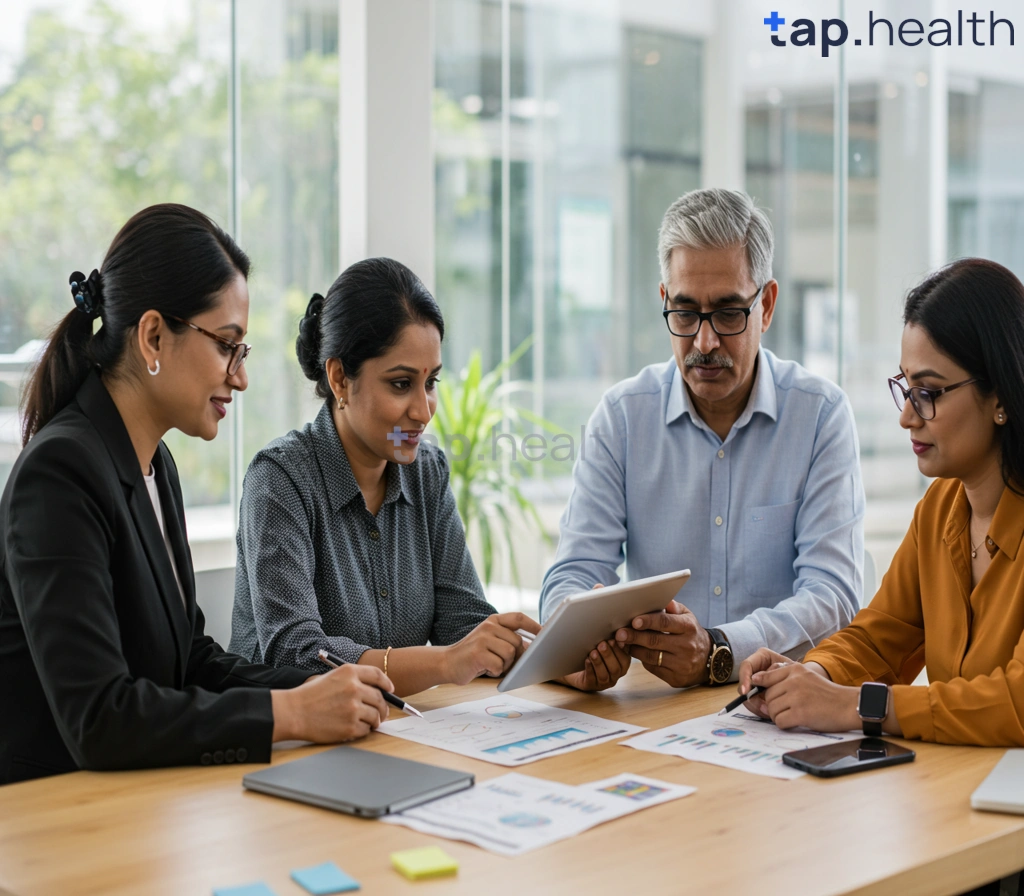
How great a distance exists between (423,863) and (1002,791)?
77 centimetres

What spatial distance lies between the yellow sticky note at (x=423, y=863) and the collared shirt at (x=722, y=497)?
1202 mm

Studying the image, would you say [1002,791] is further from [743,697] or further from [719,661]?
[719,661]

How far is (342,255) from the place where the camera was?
4336 millimetres

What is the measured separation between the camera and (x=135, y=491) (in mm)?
1838

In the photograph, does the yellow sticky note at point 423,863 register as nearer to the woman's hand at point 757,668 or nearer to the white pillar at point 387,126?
the woman's hand at point 757,668

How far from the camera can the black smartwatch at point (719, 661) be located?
7.11ft

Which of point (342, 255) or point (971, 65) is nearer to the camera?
point (342, 255)

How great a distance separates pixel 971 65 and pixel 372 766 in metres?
4.26

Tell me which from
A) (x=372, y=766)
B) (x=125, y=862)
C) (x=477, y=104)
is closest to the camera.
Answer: (x=125, y=862)

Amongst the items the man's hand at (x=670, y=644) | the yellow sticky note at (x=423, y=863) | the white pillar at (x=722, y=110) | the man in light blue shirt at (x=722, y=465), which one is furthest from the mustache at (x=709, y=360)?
the white pillar at (x=722, y=110)

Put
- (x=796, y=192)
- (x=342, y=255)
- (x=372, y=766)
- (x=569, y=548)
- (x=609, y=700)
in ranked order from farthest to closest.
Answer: (x=796, y=192) → (x=342, y=255) → (x=569, y=548) → (x=609, y=700) → (x=372, y=766)

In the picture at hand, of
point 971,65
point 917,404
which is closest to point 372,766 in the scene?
point 917,404

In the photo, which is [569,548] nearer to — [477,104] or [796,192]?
[477,104]

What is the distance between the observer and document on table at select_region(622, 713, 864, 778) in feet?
5.55
